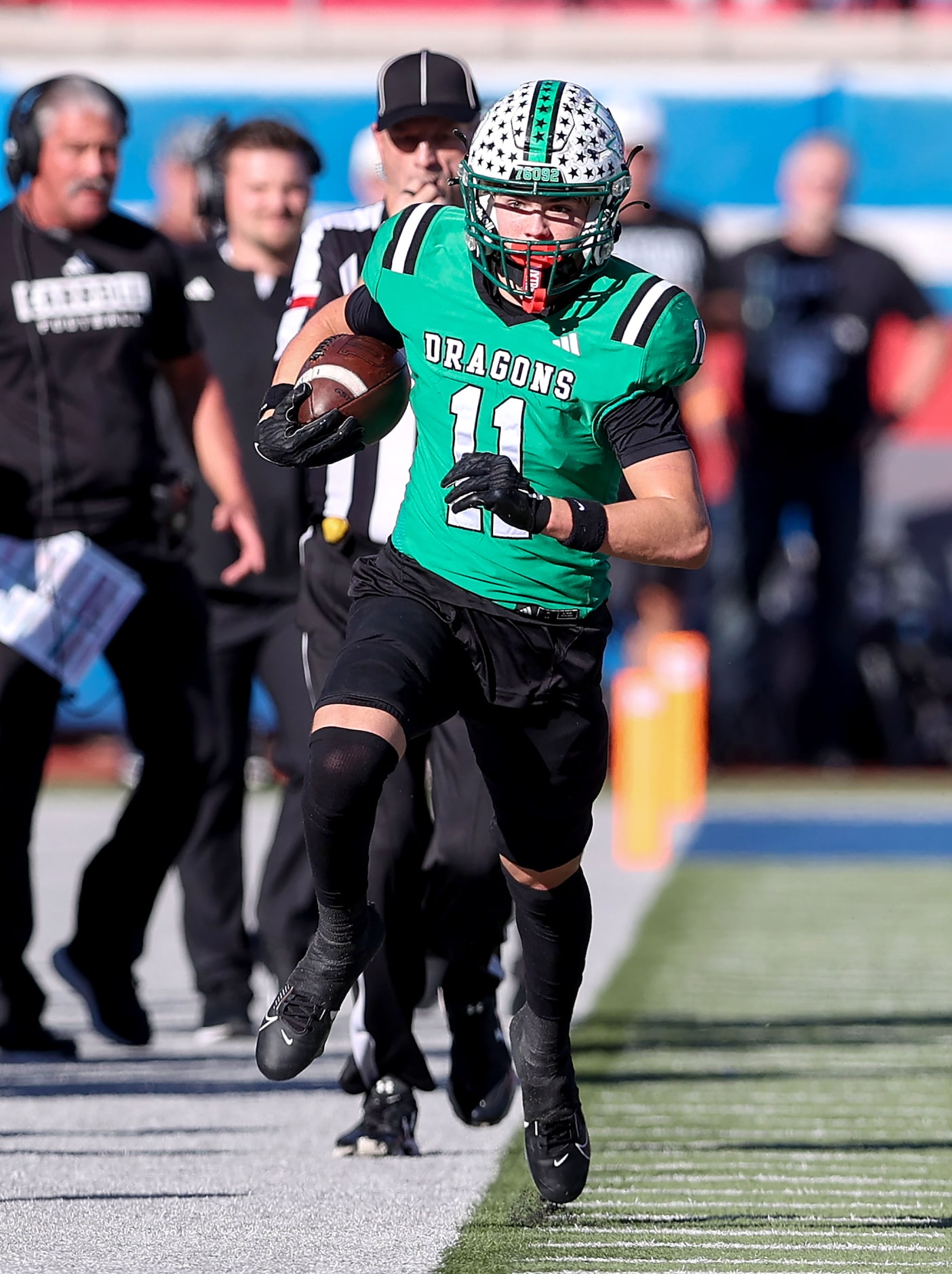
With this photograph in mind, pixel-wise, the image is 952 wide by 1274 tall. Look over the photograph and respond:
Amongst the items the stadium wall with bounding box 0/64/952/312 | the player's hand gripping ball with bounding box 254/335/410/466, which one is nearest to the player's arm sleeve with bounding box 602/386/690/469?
the player's hand gripping ball with bounding box 254/335/410/466

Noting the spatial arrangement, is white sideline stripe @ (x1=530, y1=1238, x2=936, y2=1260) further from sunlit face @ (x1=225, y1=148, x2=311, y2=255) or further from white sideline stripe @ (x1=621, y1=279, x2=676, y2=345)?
sunlit face @ (x1=225, y1=148, x2=311, y2=255)

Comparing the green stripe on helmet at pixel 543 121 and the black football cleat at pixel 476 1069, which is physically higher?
the green stripe on helmet at pixel 543 121

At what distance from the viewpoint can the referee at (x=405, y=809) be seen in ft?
14.1

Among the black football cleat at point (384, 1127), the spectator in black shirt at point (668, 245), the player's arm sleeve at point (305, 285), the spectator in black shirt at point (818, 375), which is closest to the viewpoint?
the black football cleat at point (384, 1127)

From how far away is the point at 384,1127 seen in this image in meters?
4.29

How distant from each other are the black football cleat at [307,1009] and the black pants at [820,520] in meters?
7.48

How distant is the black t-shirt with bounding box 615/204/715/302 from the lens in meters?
9.73

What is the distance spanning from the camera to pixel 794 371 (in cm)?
1096

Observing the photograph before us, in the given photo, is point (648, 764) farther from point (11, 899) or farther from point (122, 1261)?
point (122, 1261)

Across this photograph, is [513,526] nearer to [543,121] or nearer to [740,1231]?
[543,121]

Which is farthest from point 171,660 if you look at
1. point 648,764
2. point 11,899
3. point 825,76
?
point 825,76

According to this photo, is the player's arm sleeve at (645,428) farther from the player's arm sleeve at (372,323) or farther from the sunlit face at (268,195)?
the sunlit face at (268,195)

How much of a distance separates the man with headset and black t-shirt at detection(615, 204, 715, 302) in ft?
14.6

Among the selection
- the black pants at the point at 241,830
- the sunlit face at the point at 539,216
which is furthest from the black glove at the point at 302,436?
the black pants at the point at 241,830
